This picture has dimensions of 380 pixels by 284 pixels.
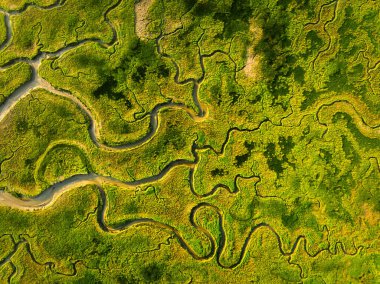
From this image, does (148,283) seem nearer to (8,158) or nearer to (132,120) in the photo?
(132,120)

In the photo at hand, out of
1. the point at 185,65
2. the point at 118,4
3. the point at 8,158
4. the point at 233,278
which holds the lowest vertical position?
the point at 233,278

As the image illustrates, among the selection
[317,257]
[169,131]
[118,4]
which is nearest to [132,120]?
[169,131]

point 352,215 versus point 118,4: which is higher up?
point 118,4

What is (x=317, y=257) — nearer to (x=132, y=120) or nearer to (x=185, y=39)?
(x=132, y=120)

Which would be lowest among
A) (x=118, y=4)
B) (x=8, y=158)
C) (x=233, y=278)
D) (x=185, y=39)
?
(x=233, y=278)

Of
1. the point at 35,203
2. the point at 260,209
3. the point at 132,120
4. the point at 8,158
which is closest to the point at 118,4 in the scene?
the point at 132,120

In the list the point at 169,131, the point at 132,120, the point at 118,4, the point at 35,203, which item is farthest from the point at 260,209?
the point at 118,4

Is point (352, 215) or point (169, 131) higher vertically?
point (169, 131)

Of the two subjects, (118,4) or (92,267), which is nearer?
(92,267)
